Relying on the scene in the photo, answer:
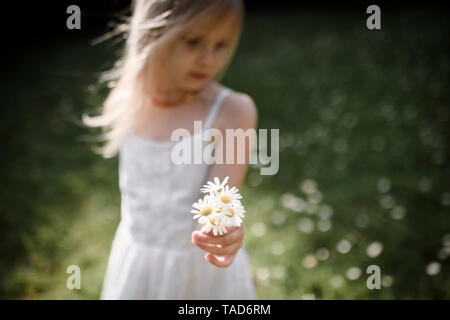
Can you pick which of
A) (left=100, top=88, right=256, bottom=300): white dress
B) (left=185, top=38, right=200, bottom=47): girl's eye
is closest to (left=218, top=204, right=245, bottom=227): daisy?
(left=100, top=88, right=256, bottom=300): white dress

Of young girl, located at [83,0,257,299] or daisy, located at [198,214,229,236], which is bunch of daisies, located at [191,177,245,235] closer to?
daisy, located at [198,214,229,236]

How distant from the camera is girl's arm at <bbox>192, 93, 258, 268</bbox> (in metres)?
0.81

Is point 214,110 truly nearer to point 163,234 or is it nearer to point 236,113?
point 236,113

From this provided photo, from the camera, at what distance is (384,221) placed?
237cm

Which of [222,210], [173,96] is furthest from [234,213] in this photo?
[173,96]

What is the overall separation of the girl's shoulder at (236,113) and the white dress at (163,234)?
0.03 m

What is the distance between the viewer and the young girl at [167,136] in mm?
1145

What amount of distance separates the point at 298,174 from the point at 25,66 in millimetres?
5622

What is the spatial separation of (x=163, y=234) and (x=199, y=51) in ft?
2.13

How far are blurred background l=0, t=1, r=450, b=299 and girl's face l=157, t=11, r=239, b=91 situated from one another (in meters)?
0.44

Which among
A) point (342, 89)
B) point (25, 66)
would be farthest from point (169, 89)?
point (25, 66)

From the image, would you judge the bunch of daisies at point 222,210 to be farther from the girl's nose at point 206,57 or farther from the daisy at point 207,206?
the girl's nose at point 206,57

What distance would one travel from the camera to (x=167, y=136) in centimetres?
128

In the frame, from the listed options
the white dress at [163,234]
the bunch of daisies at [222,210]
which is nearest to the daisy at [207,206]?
the bunch of daisies at [222,210]
